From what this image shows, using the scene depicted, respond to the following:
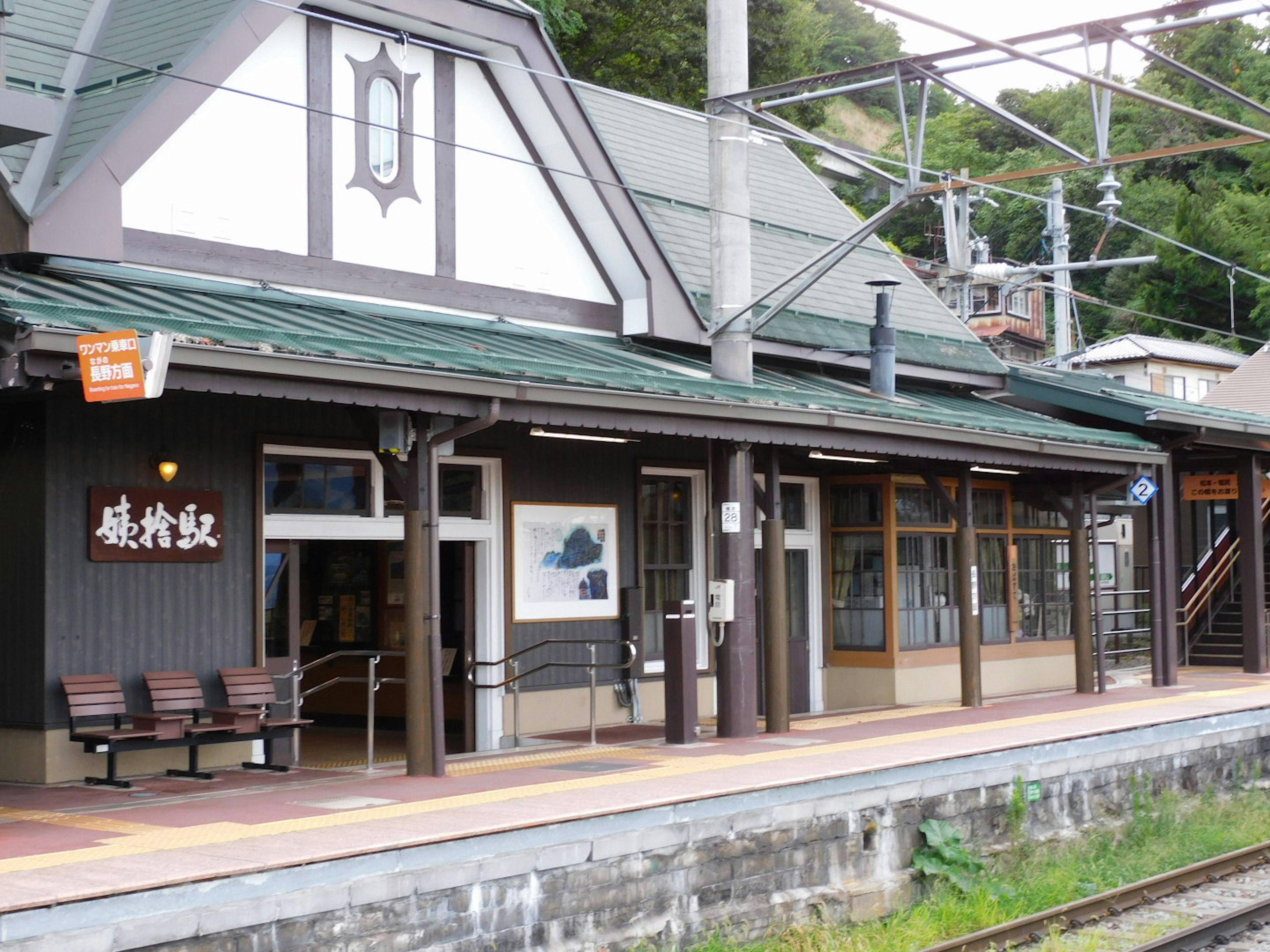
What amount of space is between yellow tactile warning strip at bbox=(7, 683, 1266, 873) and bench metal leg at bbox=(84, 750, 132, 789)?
187cm

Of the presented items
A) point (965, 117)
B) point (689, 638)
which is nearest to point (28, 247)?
point (689, 638)

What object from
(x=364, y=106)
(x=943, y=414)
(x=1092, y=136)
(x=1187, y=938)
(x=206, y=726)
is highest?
(x=1092, y=136)

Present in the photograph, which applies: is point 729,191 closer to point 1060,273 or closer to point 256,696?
point 256,696

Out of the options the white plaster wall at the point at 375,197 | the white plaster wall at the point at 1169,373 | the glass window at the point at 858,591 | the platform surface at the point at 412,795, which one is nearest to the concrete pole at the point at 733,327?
the platform surface at the point at 412,795

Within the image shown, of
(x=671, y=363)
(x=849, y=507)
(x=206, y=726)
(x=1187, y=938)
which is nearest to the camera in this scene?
(x=1187, y=938)

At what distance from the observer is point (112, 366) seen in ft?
26.1

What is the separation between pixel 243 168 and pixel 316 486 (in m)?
2.54

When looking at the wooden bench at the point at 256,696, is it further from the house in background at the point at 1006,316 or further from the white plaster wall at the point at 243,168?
the house in background at the point at 1006,316

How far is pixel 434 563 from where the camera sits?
34.1 feet

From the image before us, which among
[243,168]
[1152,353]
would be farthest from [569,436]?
[1152,353]

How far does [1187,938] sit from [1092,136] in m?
42.9

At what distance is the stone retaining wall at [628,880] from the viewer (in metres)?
6.45

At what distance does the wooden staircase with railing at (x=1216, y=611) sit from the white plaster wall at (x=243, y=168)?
15084mm

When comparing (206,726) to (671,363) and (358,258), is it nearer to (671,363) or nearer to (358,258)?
(358,258)
